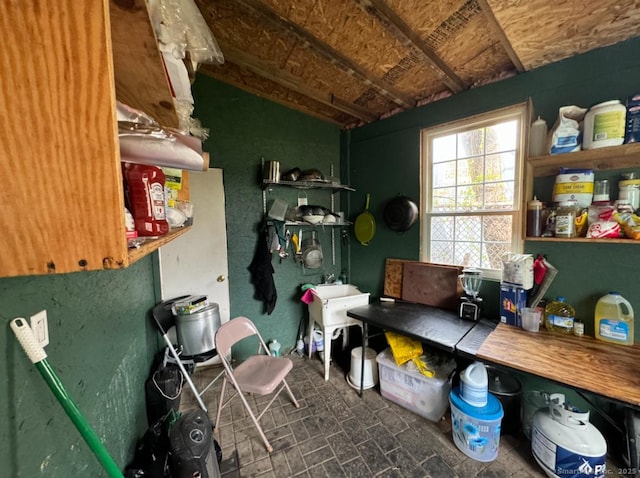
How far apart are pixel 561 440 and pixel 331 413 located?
4.41ft

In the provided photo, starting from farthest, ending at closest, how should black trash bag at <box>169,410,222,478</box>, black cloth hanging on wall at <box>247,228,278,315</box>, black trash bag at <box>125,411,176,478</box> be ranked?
black cloth hanging on wall at <box>247,228,278,315</box> < black trash bag at <box>125,411,176,478</box> < black trash bag at <box>169,410,222,478</box>

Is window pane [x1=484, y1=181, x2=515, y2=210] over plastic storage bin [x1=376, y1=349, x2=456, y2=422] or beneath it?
over

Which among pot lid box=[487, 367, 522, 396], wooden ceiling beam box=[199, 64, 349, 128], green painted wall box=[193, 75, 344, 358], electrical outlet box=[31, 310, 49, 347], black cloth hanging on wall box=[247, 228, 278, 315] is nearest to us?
electrical outlet box=[31, 310, 49, 347]

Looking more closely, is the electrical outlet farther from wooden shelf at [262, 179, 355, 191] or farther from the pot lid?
the pot lid

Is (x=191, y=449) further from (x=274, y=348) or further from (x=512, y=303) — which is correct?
(x=512, y=303)

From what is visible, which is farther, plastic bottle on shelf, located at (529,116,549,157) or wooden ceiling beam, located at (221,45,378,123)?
wooden ceiling beam, located at (221,45,378,123)

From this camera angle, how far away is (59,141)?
1.25ft

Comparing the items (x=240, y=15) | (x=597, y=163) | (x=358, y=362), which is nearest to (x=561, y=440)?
(x=358, y=362)

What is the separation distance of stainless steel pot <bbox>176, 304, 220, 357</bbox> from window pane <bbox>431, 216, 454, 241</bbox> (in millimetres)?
2099

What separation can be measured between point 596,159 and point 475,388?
61.4 inches

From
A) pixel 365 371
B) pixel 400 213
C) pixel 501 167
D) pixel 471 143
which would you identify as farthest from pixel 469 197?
pixel 365 371

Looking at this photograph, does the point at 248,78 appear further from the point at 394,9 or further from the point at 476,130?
the point at 476,130

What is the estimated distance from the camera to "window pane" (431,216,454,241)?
7.25 ft

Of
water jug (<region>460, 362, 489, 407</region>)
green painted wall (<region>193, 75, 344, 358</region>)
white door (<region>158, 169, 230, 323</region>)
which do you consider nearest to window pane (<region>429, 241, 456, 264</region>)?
water jug (<region>460, 362, 489, 407</region>)
